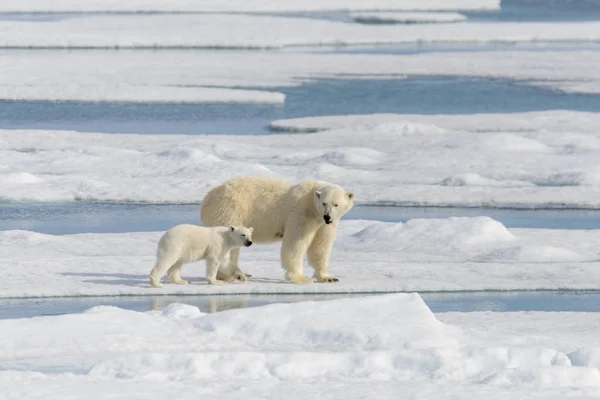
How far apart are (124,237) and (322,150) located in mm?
5065

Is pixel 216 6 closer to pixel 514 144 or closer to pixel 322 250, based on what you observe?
pixel 514 144

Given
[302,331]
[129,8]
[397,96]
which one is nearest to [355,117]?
[397,96]

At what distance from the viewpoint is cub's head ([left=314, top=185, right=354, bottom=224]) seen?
7.33 meters

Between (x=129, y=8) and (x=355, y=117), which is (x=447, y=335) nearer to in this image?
(x=355, y=117)

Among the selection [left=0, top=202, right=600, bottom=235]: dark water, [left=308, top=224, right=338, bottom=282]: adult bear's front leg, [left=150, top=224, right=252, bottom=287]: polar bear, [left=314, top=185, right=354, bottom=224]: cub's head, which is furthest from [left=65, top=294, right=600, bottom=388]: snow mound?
[left=0, top=202, right=600, bottom=235]: dark water

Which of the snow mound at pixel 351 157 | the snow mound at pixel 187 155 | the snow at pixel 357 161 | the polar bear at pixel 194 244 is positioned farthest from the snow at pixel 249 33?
the polar bear at pixel 194 244

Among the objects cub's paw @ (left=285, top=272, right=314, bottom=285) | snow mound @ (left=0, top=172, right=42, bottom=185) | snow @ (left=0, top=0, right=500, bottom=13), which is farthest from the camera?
snow @ (left=0, top=0, right=500, bottom=13)

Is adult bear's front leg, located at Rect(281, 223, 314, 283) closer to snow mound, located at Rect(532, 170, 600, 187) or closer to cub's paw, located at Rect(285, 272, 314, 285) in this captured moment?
cub's paw, located at Rect(285, 272, 314, 285)

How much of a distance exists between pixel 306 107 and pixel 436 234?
9068mm

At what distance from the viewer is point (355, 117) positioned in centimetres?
1680

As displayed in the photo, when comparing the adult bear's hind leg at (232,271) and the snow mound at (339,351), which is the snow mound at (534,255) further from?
the snow mound at (339,351)

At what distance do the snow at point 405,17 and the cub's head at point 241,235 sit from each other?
2501cm

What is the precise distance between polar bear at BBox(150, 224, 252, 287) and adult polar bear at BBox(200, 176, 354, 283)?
1.05 ft

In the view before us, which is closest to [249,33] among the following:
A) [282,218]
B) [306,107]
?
[306,107]
